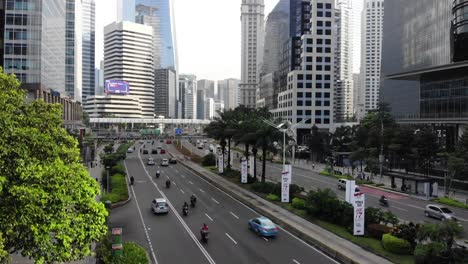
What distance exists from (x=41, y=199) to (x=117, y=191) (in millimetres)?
34518

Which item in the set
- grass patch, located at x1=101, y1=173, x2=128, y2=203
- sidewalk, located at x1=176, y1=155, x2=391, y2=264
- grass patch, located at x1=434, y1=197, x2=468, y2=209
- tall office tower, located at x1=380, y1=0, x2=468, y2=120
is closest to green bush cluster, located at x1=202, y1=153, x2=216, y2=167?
grass patch, located at x1=101, y1=173, x2=128, y2=203

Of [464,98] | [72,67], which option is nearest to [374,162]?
[464,98]

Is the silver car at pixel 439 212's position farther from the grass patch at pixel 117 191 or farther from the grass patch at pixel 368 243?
the grass patch at pixel 117 191

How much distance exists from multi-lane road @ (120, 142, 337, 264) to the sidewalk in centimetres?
57

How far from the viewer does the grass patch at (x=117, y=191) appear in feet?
130

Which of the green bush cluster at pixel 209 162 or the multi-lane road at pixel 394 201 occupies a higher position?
the green bush cluster at pixel 209 162

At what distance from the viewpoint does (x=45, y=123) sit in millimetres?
13906

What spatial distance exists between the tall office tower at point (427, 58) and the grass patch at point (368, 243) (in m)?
49.8

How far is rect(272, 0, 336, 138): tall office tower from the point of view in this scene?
122625mm

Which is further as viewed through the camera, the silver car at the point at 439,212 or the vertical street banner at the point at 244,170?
the vertical street banner at the point at 244,170

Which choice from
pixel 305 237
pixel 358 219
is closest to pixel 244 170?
pixel 305 237

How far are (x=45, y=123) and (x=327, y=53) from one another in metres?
118

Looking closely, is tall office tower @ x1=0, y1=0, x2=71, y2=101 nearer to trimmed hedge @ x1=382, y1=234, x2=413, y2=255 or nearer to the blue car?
the blue car

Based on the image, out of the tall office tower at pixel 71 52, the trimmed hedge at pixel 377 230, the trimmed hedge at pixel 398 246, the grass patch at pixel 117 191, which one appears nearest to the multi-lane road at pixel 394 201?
the trimmed hedge at pixel 377 230
